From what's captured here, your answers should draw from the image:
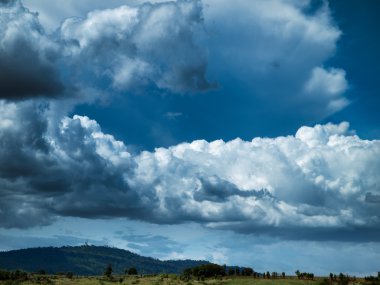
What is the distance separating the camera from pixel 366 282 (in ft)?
374

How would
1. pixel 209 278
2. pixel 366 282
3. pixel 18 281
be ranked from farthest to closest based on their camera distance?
pixel 209 278, pixel 18 281, pixel 366 282

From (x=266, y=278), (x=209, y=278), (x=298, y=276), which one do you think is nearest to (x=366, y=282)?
(x=298, y=276)

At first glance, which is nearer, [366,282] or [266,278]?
[366,282]

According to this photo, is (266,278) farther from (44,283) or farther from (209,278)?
(44,283)

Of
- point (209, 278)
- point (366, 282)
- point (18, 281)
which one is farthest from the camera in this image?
point (209, 278)

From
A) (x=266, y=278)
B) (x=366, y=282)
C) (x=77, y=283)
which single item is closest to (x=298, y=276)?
(x=266, y=278)

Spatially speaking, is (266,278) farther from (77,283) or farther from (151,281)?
(77,283)

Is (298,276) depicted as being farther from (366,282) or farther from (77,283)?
(77,283)

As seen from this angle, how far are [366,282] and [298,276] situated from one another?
17.7 meters

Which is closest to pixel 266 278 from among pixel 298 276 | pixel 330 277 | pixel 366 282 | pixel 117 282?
pixel 298 276

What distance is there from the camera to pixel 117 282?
5059 inches

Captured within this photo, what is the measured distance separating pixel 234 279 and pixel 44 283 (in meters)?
45.8

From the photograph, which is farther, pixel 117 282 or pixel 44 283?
pixel 117 282

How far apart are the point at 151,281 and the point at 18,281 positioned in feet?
106
